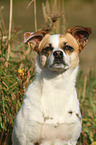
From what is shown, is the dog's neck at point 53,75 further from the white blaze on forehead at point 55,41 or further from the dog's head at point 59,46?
the white blaze on forehead at point 55,41

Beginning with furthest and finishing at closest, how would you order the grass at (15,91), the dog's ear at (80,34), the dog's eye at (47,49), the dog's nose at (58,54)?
the grass at (15,91), the dog's ear at (80,34), the dog's eye at (47,49), the dog's nose at (58,54)

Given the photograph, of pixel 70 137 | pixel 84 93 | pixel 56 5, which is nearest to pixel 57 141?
pixel 70 137

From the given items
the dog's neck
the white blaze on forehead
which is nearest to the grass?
the dog's neck

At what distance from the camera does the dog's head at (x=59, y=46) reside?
3229 mm

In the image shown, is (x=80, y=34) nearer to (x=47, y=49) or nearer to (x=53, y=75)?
(x=47, y=49)

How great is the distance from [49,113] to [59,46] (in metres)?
0.77

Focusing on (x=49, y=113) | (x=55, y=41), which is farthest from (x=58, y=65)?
(x=49, y=113)

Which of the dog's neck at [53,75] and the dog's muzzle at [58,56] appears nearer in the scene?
the dog's muzzle at [58,56]

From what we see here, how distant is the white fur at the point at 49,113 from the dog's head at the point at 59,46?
0.06 meters

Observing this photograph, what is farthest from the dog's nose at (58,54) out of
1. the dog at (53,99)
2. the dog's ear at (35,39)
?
the dog's ear at (35,39)

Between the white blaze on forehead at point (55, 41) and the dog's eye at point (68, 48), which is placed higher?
the white blaze on forehead at point (55, 41)

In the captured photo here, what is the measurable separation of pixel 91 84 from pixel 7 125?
7.14 ft

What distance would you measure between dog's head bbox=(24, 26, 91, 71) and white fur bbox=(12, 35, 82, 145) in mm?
56

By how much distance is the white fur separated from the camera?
10.5 ft
